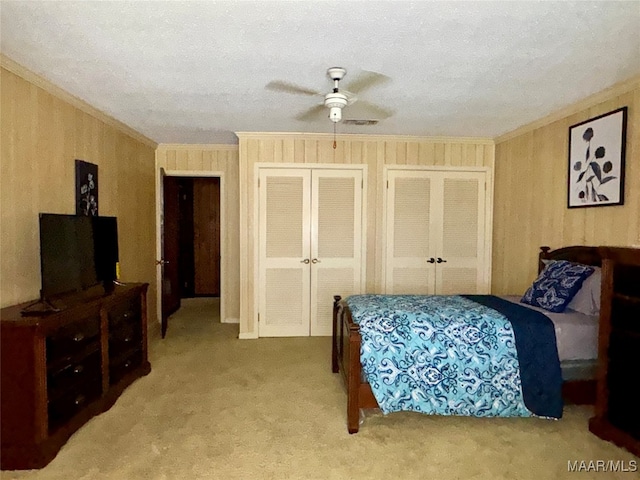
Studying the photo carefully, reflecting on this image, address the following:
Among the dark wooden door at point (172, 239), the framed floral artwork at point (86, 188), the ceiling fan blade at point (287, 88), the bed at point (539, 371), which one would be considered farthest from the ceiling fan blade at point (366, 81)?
the dark wooden door at point (172, 239)

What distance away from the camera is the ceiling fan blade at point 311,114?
361 cm

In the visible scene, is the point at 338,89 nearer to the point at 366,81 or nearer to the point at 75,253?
the point at 366,81

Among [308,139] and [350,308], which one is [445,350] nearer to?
[350,308]

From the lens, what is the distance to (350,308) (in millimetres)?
3164

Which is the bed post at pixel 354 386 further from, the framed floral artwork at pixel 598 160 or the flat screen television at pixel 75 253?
the framed floral artwork at pixel 598 160

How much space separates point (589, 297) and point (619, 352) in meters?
0.52

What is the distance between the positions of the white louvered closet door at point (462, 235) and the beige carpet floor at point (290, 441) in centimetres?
214

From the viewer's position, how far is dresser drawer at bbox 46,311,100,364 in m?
2.40

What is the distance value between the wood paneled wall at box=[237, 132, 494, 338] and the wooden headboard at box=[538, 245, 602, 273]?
5.21ft

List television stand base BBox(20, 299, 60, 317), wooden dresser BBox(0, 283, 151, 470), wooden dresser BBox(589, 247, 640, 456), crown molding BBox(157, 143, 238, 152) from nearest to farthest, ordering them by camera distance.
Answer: wooden dresser BBox(0, 283, 151, 470) → television stand base BBox(20, 299, 60, 317) → wooden dresser BBox(589, 247, 640, 456) → crown molding BBox(157, 143, 238, 152)

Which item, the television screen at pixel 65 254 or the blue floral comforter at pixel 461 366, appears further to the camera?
the blue floral comforter at pixel 461 366

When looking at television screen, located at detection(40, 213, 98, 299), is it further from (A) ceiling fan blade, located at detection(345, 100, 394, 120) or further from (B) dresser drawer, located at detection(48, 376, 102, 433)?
(A) ceiling fan blade, located at detection(345, 100, 394, 120)

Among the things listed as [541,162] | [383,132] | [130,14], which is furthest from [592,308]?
[130,14]

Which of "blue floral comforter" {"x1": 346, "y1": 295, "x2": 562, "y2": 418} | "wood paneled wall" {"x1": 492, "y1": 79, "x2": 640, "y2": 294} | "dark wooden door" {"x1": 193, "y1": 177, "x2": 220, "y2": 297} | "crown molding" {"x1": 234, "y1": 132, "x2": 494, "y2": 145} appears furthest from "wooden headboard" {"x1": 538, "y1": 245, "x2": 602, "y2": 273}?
"dark wooden door" {"x1": 193, "y1": 177, "x2": 220, "y2": 297}
